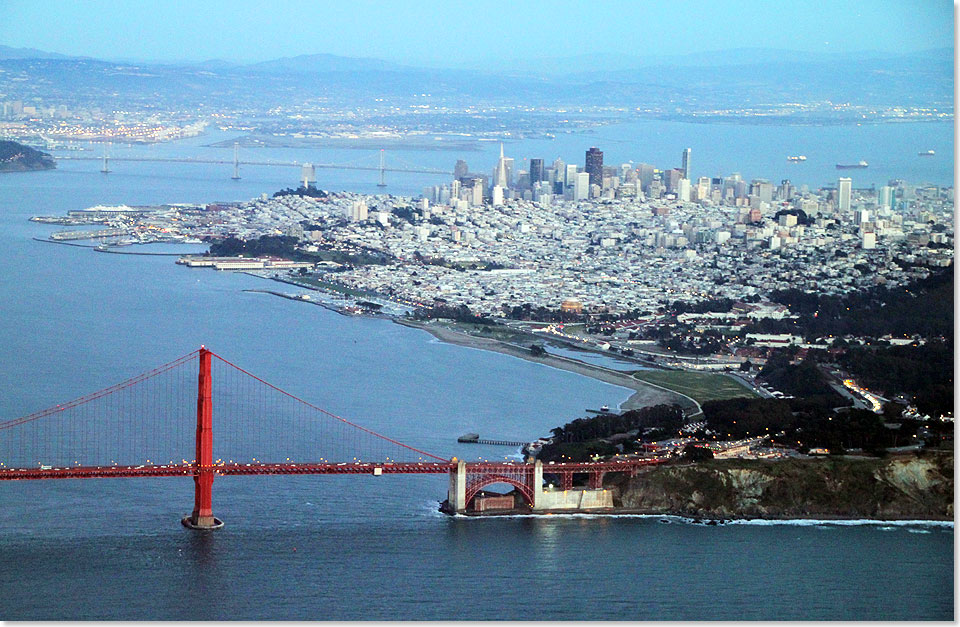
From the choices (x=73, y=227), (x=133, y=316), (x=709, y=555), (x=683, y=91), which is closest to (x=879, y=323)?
(x=133, y=316)

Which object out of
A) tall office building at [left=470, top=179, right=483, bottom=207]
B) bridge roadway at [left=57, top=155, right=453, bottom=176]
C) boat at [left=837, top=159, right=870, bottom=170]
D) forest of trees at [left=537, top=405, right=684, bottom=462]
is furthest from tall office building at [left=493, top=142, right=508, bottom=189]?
forest of trees at [left=537, top=405, right=684, bottom=462]

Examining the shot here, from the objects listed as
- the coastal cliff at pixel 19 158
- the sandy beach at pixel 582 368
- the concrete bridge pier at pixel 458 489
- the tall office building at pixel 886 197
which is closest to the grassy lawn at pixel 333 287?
the sandy beach at pixel 582 368

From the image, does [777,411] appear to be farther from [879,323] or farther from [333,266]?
[333,266]

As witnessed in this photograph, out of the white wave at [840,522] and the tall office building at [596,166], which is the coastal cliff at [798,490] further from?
the tall office building at [596,166]

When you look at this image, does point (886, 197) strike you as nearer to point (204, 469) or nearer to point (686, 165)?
point (686, 165)

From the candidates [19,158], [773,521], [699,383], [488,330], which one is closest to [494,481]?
[773,521]

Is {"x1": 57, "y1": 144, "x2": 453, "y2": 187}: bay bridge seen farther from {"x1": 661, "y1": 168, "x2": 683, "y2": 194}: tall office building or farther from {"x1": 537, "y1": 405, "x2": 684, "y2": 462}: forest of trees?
{"x1": 537, "y1": 405, "x2": 684, "y2": 462}: forest of trees
